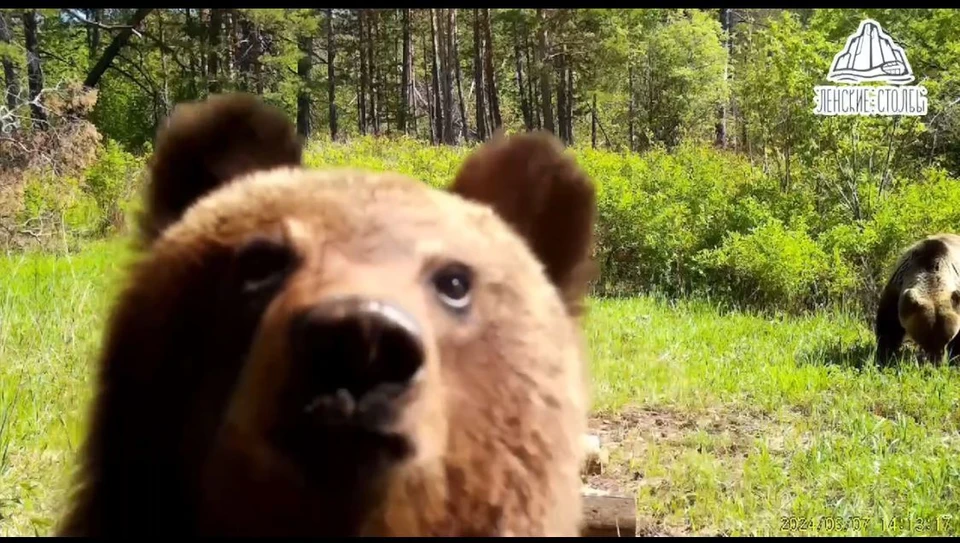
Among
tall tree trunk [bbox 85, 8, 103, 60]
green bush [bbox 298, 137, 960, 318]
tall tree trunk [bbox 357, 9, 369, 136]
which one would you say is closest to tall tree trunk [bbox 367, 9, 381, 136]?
tall tree trunk [bbox 357, 9, 369, 136]

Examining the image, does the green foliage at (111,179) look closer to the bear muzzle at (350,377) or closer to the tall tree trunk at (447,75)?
the tall tree trunk at (447,75)

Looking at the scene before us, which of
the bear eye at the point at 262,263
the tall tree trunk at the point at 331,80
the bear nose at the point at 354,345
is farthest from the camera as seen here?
the tall tree trunk at the point at 331,80

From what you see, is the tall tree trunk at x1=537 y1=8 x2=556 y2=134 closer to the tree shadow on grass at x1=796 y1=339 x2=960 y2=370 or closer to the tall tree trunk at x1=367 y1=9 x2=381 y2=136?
the tall tree trunk at x1=367 y1=9 x2=381 y2=136

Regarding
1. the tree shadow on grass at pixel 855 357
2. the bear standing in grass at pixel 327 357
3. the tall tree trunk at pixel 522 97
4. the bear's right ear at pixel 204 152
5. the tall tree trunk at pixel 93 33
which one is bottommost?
the tree shadow on grass at pixel 855 357

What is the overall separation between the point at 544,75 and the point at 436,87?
1.45 ft

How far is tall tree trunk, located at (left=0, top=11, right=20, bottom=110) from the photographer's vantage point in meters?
3.12

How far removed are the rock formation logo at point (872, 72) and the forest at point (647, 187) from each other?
17.6 inches

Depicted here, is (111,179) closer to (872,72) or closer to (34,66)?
(34,66)

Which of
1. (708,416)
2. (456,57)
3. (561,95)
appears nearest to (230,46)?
(456,57)

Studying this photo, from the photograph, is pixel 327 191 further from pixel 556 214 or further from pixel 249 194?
pixel 556 214

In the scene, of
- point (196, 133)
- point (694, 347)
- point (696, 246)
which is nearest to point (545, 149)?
point (196, 133)

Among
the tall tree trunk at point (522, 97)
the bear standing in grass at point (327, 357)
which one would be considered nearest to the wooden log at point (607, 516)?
the bear standing in grass at point (327, 357)

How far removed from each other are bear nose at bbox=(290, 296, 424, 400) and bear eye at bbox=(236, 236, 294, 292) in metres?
0.15

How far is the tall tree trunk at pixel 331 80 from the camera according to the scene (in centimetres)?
227
